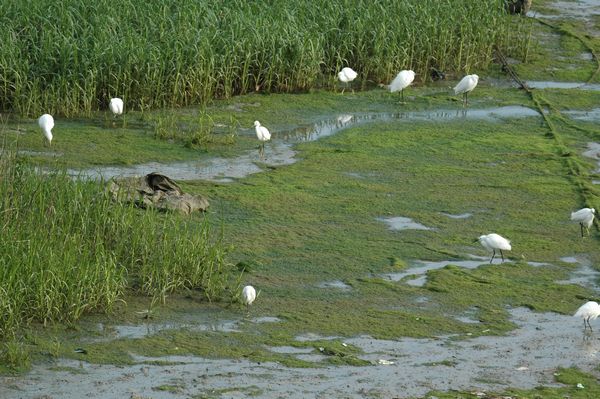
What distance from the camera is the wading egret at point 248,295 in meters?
8.50

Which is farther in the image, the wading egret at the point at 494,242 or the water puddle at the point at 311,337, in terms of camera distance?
the wading egret at the point at 494,242

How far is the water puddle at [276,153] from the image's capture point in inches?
475

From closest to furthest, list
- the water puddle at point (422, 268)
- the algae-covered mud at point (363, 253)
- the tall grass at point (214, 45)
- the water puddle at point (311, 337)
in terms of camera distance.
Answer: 1. the algae-covered mud at point (363, 253)
2. the water puddle at point (311, 337)
3. the water puddle at point (422, 268)
4. the tall grass at point (214, 45)

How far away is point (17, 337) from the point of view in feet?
25.5

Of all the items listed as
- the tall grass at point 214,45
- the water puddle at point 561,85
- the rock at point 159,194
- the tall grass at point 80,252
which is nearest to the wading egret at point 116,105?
the tall grass at point 214,45

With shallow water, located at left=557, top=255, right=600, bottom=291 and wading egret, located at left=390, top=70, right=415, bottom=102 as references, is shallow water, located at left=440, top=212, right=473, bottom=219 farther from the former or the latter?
wading egret, located at left=390, top=70, right=415, bottom=102

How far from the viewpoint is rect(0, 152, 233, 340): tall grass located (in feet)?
26.3

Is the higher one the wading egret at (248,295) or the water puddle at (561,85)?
the water puddle at (561,85)

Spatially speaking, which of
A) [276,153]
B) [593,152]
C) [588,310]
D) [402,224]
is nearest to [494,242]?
[402,224]

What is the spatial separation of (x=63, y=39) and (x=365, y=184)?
4.35 metres

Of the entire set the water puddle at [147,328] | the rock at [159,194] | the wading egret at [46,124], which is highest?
the wading egret at [46,124]

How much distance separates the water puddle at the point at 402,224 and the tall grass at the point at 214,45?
430cm

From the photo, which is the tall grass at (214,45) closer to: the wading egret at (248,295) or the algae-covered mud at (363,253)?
the algae-covered mud at (363,253)

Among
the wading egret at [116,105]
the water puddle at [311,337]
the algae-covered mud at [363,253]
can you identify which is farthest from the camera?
the wading egret at [116,105]
